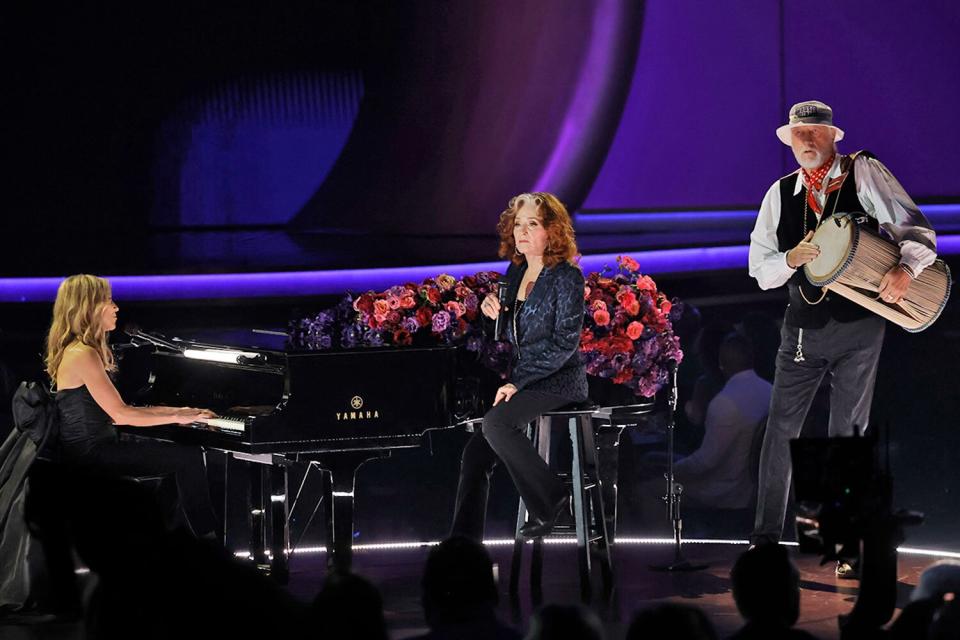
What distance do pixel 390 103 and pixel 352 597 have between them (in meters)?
5.57

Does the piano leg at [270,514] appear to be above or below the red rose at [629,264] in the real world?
below

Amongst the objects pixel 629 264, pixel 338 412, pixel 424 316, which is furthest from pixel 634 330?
pixel 338 412

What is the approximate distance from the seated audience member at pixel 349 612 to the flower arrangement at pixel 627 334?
11.2ft

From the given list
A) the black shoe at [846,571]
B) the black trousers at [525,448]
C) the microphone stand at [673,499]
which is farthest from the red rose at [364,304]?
the black shoe at [846,571]

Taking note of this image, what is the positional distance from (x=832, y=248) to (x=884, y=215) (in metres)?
0.25

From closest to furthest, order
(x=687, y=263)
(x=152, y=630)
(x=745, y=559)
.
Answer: (x=152, y=630) → (x=745, y=559) → (x=687, y=263)

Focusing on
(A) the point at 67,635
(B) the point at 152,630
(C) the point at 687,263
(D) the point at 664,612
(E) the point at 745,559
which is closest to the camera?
(B) the point at 152,630

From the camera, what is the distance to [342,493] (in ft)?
17.5

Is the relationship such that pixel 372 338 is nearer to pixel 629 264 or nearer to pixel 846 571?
pixel 629 264

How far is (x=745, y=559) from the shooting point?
9.77 feet

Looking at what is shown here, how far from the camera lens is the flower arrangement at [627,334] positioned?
6.03 m

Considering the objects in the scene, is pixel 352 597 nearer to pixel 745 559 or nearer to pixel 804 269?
pixel 745 559

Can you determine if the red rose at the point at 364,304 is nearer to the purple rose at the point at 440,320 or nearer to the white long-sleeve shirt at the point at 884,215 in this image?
the purple rose at the point at 440,320

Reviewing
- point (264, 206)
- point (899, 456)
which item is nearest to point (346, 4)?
point (264, 206)
